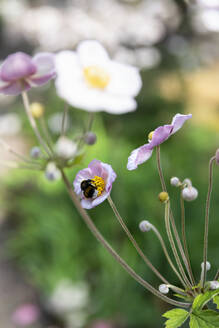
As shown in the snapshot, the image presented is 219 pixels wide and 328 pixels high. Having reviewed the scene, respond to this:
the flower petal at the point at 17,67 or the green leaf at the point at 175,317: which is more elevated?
the flower petal at the point at 17,67

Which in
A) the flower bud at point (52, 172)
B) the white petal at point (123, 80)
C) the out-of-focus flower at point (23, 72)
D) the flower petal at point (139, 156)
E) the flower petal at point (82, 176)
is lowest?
the flower bud at point (52, 172)

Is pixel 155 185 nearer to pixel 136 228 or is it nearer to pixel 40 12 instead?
pixel 136 228

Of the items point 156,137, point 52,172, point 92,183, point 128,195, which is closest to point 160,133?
point 156,137

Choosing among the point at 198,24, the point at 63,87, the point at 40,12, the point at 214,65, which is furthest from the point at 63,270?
the point at 214,65

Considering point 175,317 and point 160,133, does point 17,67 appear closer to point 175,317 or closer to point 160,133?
point 160,133

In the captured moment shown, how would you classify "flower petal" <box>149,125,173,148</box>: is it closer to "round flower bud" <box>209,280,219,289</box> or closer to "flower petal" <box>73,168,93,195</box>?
"flower petal" <box>73,168,93,195</box>

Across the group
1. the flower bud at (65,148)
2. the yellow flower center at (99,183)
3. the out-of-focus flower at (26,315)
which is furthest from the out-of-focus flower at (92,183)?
the out-of-focus flower at (26,315)

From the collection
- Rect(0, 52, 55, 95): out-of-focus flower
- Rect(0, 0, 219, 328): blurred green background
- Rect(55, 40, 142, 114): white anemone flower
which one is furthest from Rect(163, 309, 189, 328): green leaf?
Rect(0, 0, 219, 328): blurred green background

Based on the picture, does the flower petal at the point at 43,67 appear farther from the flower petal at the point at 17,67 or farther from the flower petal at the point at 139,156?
the flower petal at the point at 139,156
